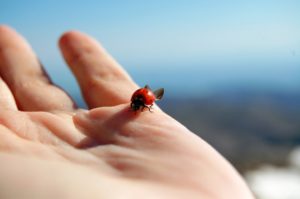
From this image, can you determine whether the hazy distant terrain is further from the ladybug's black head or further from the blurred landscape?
the ladybug's black head

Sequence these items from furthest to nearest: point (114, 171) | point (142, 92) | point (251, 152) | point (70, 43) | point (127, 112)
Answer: point (251, 152), point (70, 43), point (142, 92), point (127, 112), point (114, 171)

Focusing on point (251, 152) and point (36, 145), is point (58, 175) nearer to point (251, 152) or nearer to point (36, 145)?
point (36, 145)

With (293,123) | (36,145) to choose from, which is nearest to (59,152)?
(36,145)

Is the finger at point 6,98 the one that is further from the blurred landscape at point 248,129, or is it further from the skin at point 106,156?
the blurred landscape at point 248,129

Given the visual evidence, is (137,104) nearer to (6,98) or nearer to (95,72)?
(95,72)

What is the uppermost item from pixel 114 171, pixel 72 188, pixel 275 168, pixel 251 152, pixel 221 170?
pixel 251 152

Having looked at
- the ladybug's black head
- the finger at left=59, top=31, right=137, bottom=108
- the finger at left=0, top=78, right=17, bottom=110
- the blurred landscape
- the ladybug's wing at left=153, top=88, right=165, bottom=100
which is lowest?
the ladybug's black head

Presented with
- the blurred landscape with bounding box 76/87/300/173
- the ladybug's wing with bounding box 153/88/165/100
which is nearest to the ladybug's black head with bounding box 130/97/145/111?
the ladybug's wing with bounding box 153/88/165/100
